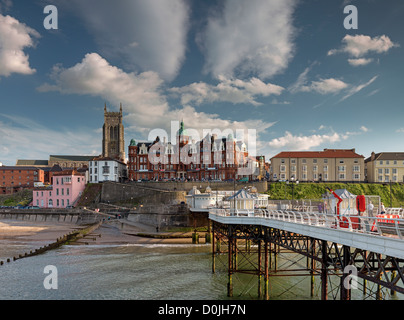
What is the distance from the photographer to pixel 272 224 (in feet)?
82.4

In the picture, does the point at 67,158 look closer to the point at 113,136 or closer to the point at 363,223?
the point at 113,136

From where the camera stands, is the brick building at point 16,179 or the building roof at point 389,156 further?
the brick building at point 16,179

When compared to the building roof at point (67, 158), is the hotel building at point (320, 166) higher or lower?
lower

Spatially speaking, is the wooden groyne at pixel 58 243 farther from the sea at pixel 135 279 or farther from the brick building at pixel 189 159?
the brick building at pixel 189 159

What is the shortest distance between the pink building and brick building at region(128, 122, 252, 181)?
20.2 m

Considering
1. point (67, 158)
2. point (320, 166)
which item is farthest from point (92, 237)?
point (67, 158)

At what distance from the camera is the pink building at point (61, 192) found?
342 feet

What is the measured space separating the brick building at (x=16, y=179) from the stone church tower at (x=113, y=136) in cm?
4527

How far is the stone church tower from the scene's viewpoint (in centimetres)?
17425

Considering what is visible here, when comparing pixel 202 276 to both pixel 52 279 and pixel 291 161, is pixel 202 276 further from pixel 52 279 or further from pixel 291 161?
pixel 291 161

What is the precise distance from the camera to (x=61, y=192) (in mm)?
104875
